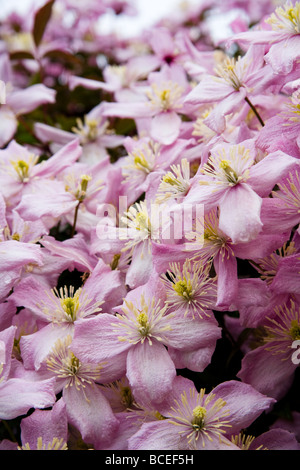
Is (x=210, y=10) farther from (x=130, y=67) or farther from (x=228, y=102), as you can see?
(x=228, y=102)

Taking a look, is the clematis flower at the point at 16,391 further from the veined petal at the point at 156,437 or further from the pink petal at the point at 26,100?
the pink petal at the point at 26,100

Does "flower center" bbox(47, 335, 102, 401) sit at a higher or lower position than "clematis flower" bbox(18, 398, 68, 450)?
higher

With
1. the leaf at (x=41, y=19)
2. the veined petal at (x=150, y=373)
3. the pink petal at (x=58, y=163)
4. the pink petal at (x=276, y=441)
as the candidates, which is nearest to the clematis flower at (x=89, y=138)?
the pink petal at (x=58, y=163)

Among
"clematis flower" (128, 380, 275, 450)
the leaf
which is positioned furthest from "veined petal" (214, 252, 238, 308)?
the leaf

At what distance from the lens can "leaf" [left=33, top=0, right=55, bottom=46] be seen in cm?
109

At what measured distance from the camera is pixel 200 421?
1.86ft

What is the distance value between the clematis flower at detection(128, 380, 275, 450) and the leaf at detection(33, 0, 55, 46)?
0.85 m

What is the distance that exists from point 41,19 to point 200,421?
90 centimetres

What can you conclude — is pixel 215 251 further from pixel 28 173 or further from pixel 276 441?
pixel 28 173

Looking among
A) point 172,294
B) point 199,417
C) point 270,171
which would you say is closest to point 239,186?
point 270,171

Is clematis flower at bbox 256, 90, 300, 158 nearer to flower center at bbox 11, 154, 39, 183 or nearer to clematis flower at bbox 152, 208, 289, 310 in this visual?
clematis flower at bbox 152, 208, 289, 310

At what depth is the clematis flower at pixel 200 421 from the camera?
57 cm

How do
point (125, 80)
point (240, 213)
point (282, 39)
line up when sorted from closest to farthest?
point (240, 213), point (282, 39), point (125, 80)
